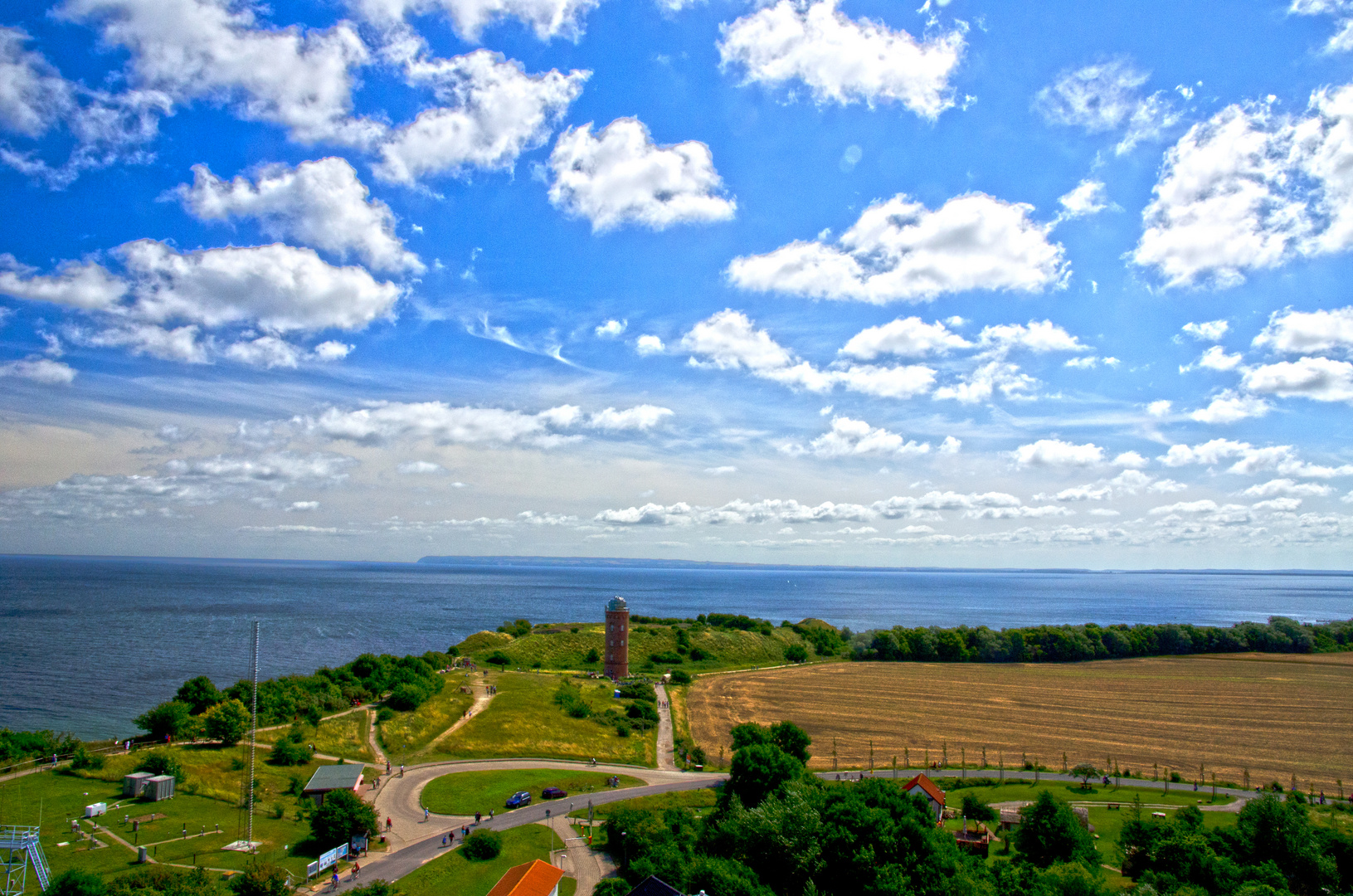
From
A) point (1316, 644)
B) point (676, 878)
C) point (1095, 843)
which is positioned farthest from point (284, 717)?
point (1316, 644)

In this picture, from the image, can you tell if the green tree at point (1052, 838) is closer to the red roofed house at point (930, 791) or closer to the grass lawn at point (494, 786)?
the red roofed house at point (930, 791)

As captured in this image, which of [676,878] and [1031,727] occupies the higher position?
[676,878]

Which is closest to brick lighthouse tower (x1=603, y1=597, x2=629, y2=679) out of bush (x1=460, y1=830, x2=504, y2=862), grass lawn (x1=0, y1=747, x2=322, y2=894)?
grass lawn (x1=0, y1=747, x2=322, y2=894)

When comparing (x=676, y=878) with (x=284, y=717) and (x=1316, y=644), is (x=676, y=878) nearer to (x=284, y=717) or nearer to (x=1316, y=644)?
(x=284, y=717)

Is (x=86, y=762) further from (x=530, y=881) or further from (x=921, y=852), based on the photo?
(x=921, y=852)

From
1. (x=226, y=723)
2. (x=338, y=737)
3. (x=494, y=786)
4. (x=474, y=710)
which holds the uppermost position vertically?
(x=226, y=723)

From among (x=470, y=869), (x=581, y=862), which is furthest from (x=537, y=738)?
(x=470, y=869)
